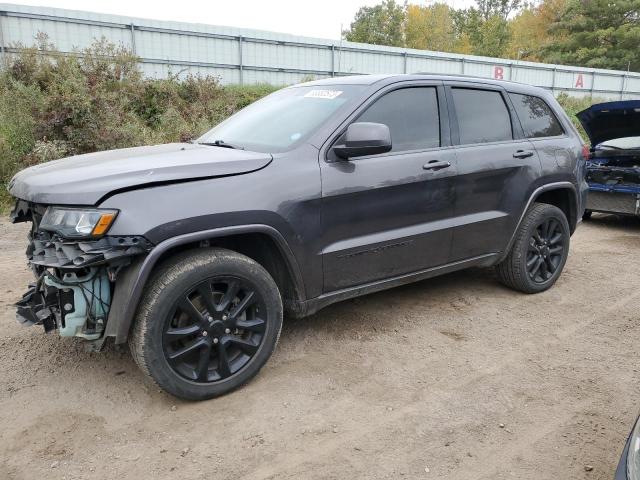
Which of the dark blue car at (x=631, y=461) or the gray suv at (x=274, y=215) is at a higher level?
the gray suv at (x=274, y=215)

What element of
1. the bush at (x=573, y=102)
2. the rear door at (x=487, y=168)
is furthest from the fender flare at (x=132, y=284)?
the bush at (x=573, y=102)

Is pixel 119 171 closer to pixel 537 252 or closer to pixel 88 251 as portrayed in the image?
pixel 88 251

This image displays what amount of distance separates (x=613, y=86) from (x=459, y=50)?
66.1 ft

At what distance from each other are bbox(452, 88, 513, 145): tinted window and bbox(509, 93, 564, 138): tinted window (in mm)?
189

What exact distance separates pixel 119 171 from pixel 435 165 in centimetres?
214

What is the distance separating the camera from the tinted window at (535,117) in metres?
4.55

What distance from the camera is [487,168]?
4105 mm

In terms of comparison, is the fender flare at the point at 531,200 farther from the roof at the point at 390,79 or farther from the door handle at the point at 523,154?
the roof at the point at 390,79

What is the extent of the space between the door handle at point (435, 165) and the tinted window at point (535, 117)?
118cm

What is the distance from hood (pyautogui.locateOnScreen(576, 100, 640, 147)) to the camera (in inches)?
277

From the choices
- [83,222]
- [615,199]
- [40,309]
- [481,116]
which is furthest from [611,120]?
[40,309]

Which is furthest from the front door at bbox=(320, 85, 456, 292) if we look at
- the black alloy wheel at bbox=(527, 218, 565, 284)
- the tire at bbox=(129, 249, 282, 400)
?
the black alloy wheel at bbox=(527, 218, 565, 284)

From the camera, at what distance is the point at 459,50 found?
152ft

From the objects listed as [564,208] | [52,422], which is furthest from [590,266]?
[52,422]
